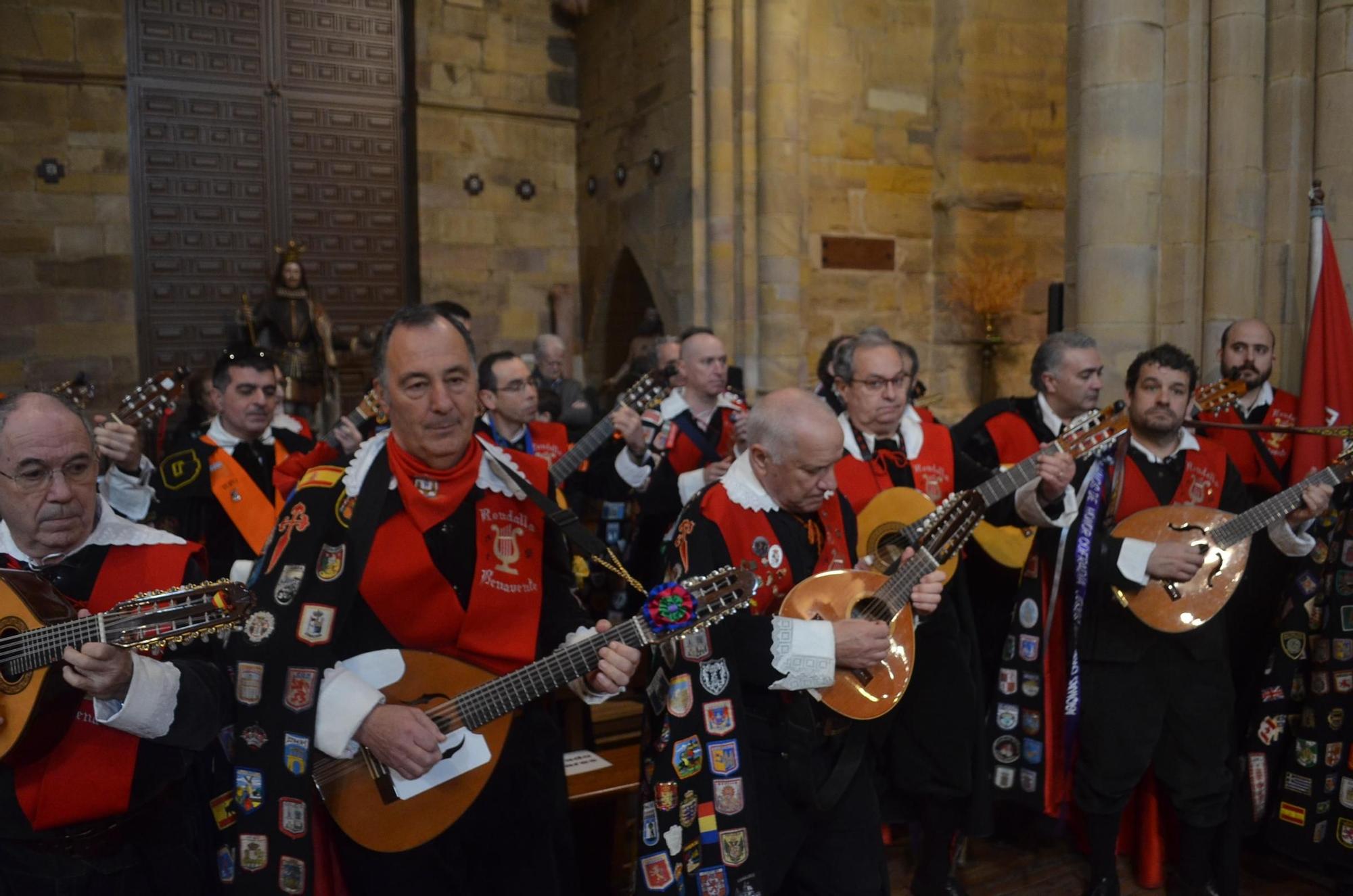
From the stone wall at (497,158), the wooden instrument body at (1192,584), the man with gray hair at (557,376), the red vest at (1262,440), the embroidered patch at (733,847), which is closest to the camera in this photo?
the embroidered patch at (733,847)

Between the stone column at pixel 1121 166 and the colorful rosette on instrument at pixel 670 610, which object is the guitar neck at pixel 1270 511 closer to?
the stone column at pixel 1121 166

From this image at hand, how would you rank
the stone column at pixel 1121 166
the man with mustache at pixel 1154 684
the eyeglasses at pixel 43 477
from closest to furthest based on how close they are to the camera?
the eyeglasses at pixel 43 477 → the man with mustache at pixel 1154 684 → the stone column at pixel 1121 166

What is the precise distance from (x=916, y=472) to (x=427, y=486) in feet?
6.93

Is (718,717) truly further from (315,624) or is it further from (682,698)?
(315,624)

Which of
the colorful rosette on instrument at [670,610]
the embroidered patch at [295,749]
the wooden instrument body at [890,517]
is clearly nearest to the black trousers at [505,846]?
the embroidered patch at [295,749]

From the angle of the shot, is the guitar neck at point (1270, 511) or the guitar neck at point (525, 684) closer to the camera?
the guitar neck at point (525, 684)

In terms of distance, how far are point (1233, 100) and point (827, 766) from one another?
13.5 ft

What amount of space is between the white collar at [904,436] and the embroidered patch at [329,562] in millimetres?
2070

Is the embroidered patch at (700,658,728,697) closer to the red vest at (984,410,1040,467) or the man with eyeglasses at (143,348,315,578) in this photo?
the man with eyeglasses at (143,348,315,578)

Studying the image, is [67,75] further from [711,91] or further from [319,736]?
[319,736]

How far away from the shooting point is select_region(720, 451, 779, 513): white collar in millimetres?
2889

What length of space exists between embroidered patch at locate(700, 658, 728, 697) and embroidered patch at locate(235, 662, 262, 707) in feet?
3.45

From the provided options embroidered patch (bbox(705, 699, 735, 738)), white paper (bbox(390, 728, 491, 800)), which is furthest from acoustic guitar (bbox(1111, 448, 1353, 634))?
white paper (bbox(390, 728, 491, 800))

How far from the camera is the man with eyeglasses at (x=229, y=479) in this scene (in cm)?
419
